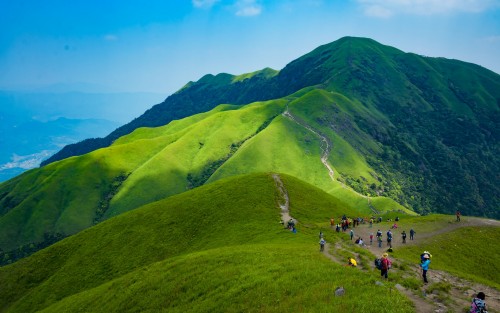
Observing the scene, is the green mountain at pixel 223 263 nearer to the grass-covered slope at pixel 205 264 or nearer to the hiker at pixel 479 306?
the grass-covered slope at pixel 205 264

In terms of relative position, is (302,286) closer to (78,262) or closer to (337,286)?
(337,286)

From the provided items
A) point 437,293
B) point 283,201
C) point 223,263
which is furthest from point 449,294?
point 283,201

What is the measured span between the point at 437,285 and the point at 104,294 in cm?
4034

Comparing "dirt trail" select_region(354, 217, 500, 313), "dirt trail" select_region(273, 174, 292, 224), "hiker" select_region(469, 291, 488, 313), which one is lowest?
"dirt trail" select_region(354, 217, 500, 313)

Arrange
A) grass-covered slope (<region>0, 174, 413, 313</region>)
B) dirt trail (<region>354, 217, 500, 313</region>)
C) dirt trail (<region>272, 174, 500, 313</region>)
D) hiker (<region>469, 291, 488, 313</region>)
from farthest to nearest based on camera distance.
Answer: grass-covered slope (<region>0, 174, 413, 313</region>), dirt trail (<region>354, 217, 500, 313</region>), dirt trail (<region>272, 174, 500, 313</region>), hiker (<region>469, 291, 488, 313</region>)

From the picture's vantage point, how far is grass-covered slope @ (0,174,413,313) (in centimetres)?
2886

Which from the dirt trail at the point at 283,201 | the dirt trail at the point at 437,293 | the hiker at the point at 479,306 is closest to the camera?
the hiker at the point at 479,306

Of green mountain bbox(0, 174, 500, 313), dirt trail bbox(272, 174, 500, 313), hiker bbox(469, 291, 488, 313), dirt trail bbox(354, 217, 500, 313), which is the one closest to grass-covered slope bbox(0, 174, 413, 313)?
green mountain bbox(0, 174, 500, 313)

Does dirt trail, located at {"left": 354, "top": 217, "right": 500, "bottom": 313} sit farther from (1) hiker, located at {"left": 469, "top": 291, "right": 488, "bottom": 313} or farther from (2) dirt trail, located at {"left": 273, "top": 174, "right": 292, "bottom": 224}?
(2) dirt trail, located at {"left": 273, "top": 174, "right": 292, "bottom": 224}

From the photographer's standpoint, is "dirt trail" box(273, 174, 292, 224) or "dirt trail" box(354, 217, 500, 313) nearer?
"dirt trail" box(354, 217, 500, 313)

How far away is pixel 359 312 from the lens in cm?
2244

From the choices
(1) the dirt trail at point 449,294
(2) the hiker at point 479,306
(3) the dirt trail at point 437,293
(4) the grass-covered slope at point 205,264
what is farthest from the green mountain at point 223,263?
(2) the hiker at point 479,306

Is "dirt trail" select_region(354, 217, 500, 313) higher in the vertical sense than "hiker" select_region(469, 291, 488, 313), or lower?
lower

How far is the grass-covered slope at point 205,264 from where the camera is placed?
2886cm
